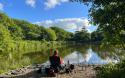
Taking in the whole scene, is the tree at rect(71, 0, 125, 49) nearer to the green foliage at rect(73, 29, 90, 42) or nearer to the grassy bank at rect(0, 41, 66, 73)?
the grassy bank at rect(0, 41, 66, 73)

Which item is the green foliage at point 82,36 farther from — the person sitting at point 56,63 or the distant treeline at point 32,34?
the person sitting at point 56,63

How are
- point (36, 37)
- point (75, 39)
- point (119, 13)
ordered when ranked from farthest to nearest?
point (75, 39) < point (36, 37) < point (119, 13)

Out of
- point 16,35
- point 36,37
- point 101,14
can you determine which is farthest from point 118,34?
point 36,37

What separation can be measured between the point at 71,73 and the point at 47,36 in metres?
124

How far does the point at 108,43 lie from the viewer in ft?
55.9

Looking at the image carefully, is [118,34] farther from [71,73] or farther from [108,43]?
[71,73]

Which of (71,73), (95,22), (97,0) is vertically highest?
(97,0)

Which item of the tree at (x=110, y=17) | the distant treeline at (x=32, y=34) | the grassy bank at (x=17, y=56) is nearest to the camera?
the tree at (x=110, y=17)

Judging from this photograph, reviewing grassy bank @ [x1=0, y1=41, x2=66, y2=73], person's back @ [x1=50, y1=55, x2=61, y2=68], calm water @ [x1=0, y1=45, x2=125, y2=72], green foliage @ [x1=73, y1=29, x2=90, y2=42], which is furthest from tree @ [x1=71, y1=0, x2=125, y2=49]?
green foliage @ [x1=73, y1=29, x2=90, y2=42]

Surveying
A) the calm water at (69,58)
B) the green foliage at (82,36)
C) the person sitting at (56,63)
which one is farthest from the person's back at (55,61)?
the green foliage at (82,36)

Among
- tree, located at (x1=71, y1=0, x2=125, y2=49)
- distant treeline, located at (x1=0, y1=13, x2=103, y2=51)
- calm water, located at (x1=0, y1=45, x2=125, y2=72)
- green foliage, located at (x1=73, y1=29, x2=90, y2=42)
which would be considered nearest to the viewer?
tree, located at (x1=71, y1=0, x2=125, y2=49)

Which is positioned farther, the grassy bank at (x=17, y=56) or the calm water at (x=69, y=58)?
the grassy bank at (x=17, y=56)

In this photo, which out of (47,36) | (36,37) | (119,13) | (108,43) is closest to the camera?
(119,13)

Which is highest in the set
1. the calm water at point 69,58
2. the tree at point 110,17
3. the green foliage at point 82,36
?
the green foliage at point 82,36
